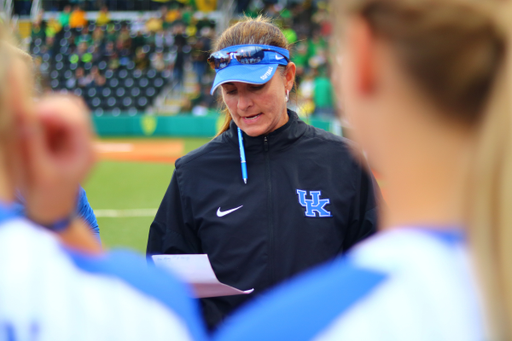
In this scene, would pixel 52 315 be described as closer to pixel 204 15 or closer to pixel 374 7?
pixel 374 7

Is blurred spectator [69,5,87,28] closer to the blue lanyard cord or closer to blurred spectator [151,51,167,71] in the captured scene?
blurred spectator [151,51,167,71]

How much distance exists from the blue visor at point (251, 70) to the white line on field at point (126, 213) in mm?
5559

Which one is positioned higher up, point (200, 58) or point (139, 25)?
point (139, 25)

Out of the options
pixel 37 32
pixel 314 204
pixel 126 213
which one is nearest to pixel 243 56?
→ pixel 314 204

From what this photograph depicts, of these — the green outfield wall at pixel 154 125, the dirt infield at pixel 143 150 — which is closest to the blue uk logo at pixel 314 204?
the dirt infield at pixel 143 150

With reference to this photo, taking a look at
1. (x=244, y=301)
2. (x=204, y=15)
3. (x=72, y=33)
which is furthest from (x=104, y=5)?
(x=244, y=301)

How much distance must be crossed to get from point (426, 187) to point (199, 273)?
1544 millimetres

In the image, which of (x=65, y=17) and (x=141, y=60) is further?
(x=65, y=17)

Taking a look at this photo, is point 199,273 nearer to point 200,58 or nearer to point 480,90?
point 480,90

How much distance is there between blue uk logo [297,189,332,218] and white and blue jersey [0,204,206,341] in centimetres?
144

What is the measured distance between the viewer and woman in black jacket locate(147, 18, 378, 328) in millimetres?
2232

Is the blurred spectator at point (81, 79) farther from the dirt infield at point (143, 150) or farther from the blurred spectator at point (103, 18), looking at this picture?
the dirt infield at point (143, 150)

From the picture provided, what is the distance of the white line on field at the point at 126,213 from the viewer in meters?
7.69

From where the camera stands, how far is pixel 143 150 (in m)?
14.6
